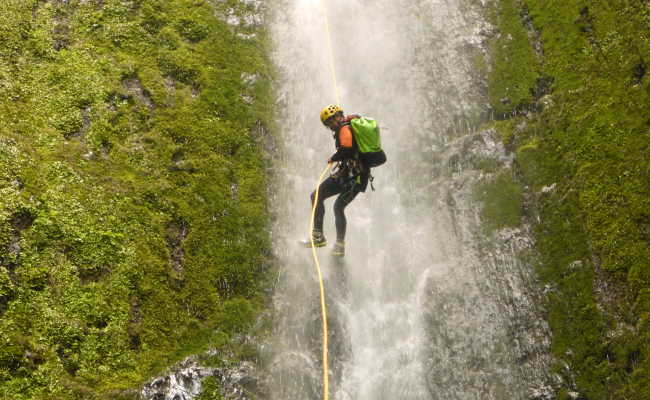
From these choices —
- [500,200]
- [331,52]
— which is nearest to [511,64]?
[500,200]

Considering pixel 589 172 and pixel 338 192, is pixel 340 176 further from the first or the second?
pixel 589 172

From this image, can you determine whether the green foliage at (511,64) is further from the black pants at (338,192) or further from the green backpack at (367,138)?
the black pants at (338,192)

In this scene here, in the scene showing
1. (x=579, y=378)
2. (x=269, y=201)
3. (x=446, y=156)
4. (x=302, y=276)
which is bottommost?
(x=579, y=378)

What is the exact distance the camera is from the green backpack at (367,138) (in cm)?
1121

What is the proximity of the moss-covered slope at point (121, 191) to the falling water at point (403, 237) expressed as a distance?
122 centimetres

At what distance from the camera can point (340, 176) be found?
1167 centimetres

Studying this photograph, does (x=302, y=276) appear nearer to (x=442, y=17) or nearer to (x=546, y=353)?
(x=546, y=353)

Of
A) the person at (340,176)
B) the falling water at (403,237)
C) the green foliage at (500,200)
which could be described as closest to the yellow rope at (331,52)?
the falling water at (403,237)

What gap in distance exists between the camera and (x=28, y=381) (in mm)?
8164

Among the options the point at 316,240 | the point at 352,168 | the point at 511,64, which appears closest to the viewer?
the point at 352,168

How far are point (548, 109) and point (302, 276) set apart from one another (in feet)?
24.3

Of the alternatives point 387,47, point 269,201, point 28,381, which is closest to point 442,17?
point 387,47

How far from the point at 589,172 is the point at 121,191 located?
10213 mm

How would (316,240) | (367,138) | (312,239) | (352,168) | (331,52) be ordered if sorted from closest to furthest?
(367,138) < (352,168) < (312,239) < (316,240) < (331,52)
